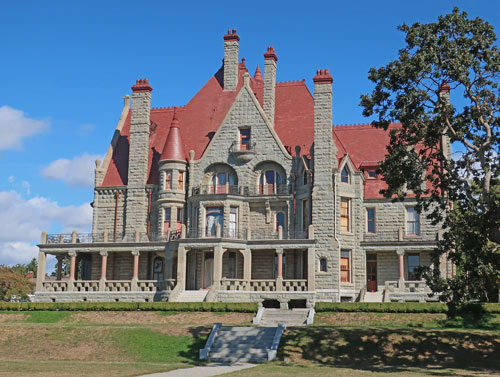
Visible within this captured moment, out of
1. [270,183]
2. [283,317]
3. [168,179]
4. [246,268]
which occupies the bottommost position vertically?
[283,317]

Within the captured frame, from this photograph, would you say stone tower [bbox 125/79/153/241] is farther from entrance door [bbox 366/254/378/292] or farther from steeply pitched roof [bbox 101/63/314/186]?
A: entrance door [bbox 366/254/378/292]

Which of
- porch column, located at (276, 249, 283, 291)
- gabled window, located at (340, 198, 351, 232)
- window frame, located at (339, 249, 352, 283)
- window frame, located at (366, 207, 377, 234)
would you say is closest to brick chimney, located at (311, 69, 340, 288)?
gabled window, located at (340, 198, 351, 232)

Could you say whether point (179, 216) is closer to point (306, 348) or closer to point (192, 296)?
point (192, 296)

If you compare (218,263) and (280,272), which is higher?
(218,263)

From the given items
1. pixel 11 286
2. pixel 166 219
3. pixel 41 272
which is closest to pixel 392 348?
pixel 166 219

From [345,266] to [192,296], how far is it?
1130 cm

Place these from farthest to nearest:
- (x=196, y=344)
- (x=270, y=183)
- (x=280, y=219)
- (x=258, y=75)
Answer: (x=258, y=75)
(x=270, y=183)
(x=280, y=219)
(x=196, y=344)

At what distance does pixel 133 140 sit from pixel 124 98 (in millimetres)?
6097

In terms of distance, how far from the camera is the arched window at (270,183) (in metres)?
52.2

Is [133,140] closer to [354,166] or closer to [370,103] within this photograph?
[354,166]

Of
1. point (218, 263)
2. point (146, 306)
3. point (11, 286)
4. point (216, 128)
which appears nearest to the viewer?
point (146, 306)

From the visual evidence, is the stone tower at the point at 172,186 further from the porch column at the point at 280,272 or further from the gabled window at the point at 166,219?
the porch column at the point at 280,272

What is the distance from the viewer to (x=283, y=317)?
137 ft

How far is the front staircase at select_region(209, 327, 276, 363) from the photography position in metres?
32.0
